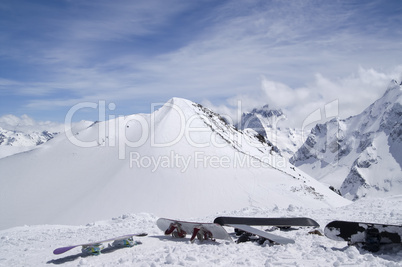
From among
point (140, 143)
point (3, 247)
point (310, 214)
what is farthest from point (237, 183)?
point (3, 247)

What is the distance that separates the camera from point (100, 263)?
23.8 feet

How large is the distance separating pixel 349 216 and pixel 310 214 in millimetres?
1733

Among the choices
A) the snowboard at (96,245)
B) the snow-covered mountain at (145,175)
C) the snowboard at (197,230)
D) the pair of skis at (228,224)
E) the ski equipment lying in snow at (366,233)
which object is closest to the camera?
the ski equipment lying in snow at (366,233)

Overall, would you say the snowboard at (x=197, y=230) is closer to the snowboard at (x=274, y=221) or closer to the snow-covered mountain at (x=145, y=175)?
the snowboard at (x=274, y=221)

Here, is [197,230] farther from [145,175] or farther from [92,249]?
[145,175]

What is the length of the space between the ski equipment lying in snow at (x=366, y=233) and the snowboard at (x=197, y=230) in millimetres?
2921

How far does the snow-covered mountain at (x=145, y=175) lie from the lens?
25.7m

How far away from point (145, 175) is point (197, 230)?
21542 millimetres

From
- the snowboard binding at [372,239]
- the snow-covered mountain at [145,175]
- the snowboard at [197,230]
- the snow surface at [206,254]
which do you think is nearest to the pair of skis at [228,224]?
the snowboard at [197,230]

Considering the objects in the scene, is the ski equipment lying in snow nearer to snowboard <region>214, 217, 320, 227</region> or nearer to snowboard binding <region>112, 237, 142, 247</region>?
snowboard <region>214, 217, 320, 227</region>

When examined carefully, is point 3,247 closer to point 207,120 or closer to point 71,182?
point 71,182

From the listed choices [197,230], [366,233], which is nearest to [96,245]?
[197,230]

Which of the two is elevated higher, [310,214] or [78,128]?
[78,128]

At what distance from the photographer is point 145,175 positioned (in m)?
29.8
